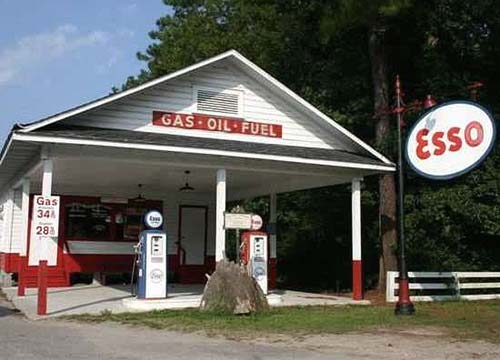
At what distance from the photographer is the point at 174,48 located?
38625 millimetres

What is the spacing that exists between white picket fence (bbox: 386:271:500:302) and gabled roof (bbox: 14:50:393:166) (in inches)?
131

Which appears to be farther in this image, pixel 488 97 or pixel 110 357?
pixel 488 97

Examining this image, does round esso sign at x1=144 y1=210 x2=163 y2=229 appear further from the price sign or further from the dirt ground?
the dirt ground

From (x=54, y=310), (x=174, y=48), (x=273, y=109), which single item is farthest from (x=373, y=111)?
(x=174, y=48)

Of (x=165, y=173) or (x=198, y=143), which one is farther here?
(x=165, y=173)

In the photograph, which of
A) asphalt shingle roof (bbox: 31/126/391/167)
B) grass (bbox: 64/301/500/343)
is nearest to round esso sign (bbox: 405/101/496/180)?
asphalt shingle roof (bbox: 31/126/391/167)

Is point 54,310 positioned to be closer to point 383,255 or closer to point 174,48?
point 383,255

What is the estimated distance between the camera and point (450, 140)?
15164 millimetres

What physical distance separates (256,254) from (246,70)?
4.71 metres

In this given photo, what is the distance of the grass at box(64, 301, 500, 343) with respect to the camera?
12.8 meters

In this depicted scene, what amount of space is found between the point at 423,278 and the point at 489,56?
8.38 metres

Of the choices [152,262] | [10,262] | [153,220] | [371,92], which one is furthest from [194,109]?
[371,92]

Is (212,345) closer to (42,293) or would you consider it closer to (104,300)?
(42,293)

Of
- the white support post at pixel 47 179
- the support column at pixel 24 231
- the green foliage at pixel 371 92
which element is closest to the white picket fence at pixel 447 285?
the green foliage at pixel 371 92
